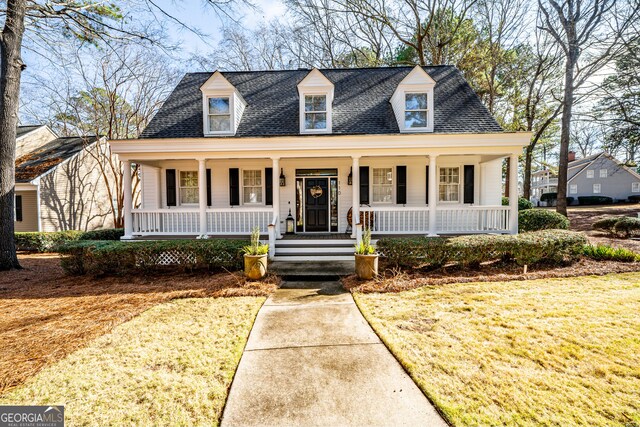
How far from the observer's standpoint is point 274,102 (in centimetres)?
1163

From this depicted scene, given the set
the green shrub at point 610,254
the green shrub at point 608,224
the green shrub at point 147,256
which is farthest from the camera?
the green shrub at point 608,224

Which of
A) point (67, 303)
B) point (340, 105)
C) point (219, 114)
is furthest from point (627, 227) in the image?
point (67, 303)

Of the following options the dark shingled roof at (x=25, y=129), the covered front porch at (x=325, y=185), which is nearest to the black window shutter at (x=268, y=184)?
the covered front porch at (x=325, y=185)

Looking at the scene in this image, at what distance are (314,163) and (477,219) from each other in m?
6.03

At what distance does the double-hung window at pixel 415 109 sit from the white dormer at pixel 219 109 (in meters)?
6.20

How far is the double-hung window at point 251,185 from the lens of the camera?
11.0m

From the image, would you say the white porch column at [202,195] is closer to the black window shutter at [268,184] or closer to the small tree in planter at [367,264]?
the black window shutter at [268,184]

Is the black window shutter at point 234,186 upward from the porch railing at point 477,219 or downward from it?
upward

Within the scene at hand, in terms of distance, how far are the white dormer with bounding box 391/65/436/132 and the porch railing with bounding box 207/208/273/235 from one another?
5.85 metres

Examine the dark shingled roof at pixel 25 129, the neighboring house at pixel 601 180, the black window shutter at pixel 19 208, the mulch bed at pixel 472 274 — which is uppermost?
the dark shingled roof at pixel 25 129

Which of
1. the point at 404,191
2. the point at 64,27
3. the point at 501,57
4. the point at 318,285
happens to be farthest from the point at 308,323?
the point at 501,57

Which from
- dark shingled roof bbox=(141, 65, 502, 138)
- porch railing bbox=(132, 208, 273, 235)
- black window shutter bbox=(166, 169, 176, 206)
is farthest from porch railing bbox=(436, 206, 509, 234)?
black window shutter bbox=(166, 169, 176, 206)

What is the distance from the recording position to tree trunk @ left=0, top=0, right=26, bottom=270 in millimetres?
8039

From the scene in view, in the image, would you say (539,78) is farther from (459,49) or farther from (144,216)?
(144,216)
